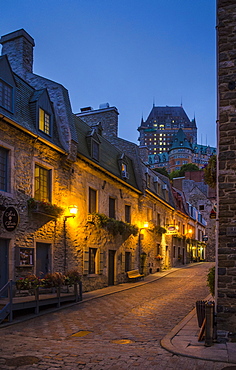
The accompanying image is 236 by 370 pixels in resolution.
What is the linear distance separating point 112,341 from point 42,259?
6490 mm

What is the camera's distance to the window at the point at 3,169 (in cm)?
1230

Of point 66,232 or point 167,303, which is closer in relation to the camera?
point 167,303

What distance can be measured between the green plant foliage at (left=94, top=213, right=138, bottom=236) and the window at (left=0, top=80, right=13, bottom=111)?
7042mm

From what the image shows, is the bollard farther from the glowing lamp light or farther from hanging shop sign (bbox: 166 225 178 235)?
hanging shop sign (bbox: 166 225 178 235)

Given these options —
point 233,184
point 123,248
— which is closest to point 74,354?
point 233,184

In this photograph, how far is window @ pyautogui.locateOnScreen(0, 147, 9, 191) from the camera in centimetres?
1230

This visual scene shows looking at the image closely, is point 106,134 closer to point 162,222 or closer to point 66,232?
point 162,222

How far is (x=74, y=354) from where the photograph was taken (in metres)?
7.08

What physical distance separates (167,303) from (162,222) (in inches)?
671

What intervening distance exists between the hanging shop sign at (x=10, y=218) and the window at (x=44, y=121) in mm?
3858

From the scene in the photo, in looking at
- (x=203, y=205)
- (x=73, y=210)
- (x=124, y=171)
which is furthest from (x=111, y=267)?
(x=203, y=205)

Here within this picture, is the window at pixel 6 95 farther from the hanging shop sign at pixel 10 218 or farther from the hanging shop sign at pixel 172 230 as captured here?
the hanging shop sign at pixel 172 230

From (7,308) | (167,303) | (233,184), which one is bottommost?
(167,303)

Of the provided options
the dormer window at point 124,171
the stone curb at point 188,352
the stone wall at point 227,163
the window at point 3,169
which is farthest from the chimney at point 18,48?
the stone curb at point 188,352
